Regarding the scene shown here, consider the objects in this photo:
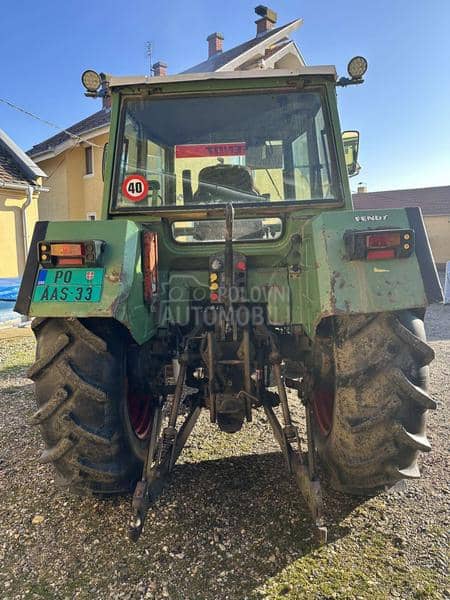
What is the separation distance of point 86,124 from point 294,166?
54.8 feet

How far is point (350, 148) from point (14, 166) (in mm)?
11132

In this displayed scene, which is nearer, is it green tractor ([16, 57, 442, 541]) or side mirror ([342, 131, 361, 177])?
green tractor ([16, 57, 442, 541])

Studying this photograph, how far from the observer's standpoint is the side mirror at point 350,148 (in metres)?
2.92

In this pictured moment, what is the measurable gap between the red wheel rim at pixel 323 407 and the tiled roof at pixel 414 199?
26617 mm

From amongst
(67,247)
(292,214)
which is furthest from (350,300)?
(67,247)

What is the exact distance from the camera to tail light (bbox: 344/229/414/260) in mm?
2049

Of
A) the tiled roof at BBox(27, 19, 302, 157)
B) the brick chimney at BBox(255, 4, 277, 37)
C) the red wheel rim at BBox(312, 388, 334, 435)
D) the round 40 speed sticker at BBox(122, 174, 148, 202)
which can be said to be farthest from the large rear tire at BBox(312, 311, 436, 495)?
the brick chimney at BBox(255, 4, 277, 37)

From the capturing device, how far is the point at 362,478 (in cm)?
224

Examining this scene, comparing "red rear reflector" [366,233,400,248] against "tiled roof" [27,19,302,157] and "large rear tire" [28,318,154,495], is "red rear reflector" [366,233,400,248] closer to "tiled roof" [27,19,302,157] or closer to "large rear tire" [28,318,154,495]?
"large rear tire" [28,318,154,495]

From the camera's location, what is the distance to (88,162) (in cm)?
1625

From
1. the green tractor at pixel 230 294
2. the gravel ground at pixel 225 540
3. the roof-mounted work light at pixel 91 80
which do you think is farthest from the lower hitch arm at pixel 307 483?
the roof-mounted work light at pixel 91 80

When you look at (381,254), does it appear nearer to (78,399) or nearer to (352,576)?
(352,576)

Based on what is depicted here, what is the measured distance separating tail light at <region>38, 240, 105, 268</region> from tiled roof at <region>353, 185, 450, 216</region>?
2751 cm

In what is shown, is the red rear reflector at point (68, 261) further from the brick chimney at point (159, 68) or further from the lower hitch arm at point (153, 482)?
the brick chimney at point (159, 68)
